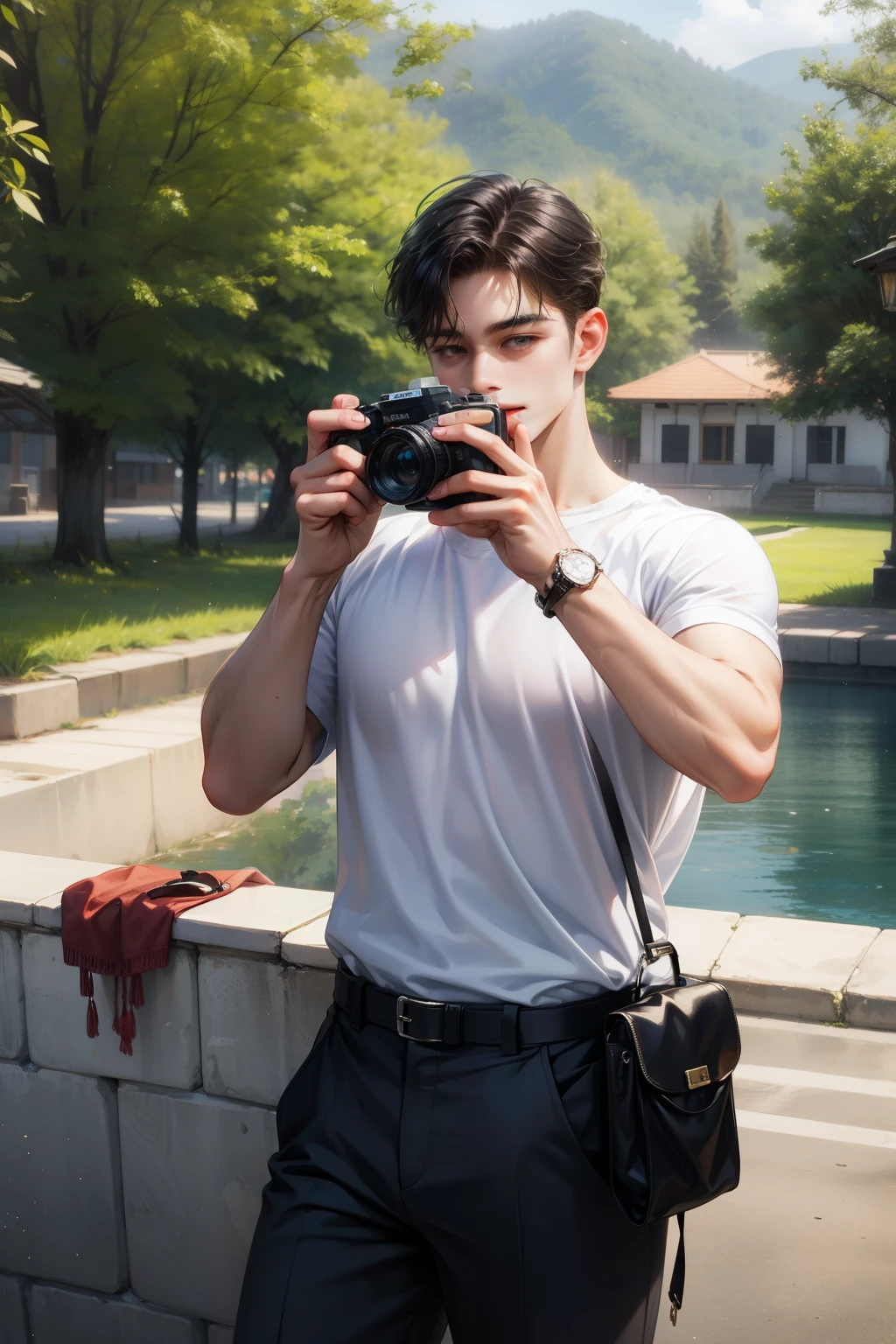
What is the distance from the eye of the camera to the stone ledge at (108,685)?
688cm

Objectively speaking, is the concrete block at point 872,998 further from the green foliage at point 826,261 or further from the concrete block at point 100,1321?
the green foliage at point 826,261

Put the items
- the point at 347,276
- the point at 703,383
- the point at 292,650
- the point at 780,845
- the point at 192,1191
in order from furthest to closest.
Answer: the point at 703,383
the point at 347,276
the point at 780,845
the point at 192,1191
the point at 292,650

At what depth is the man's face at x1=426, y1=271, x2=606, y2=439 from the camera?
1399mm

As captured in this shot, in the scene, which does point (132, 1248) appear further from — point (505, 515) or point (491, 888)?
point (505, 515)

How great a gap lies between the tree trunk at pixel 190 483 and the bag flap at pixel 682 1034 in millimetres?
19625

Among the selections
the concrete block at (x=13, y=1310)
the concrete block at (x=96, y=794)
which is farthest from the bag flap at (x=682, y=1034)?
the concrete block at (x=96, y=794)

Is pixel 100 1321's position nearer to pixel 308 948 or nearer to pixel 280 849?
pixel 308 948

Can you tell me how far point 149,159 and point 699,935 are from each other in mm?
14324

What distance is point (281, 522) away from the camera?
84.9 ft

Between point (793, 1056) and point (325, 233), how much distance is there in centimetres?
1556

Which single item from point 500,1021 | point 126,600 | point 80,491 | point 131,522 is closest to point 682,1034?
point 500,1021

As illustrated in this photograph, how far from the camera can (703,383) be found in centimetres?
3897

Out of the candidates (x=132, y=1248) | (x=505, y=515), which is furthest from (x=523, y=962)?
(x=132, y=1248)

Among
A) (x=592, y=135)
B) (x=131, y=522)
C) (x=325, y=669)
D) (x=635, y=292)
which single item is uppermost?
(x=592, y=135)
